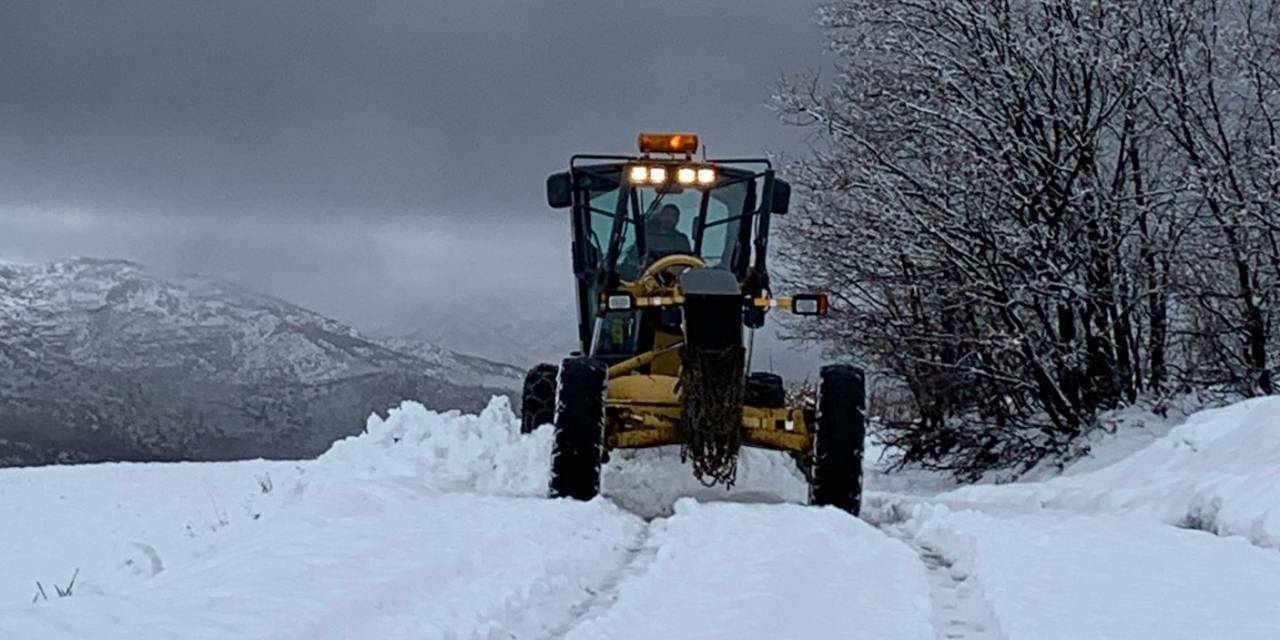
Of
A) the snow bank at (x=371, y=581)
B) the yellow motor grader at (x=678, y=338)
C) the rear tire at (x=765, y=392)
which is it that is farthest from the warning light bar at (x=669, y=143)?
the snow bank at (x=371, y=581)

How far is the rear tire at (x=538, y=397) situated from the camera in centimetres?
1234

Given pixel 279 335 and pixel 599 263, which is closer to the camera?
pixel 599 263

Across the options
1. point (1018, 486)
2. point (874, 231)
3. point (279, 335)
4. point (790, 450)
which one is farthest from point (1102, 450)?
point (279, 335)

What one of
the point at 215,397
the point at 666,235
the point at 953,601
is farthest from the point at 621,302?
the point at 215,397

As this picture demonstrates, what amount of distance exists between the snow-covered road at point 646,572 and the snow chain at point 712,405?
0.46m

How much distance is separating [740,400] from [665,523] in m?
1.33

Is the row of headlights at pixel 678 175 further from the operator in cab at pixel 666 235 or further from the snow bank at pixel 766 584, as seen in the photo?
the snow bank at pixel 766 584

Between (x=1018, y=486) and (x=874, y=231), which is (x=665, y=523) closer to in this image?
(x=1018, y=486)

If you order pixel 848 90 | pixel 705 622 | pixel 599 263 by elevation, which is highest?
pixel 848 90

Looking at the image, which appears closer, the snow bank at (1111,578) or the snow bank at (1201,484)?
the snow bank at (1111,578)

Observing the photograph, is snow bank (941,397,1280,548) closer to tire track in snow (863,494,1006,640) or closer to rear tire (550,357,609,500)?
tire track in snow (863,494,1006,640)

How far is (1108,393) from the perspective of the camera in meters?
13.9

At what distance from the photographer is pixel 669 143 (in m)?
11.6

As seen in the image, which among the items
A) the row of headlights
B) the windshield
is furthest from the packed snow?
the row of headlights
